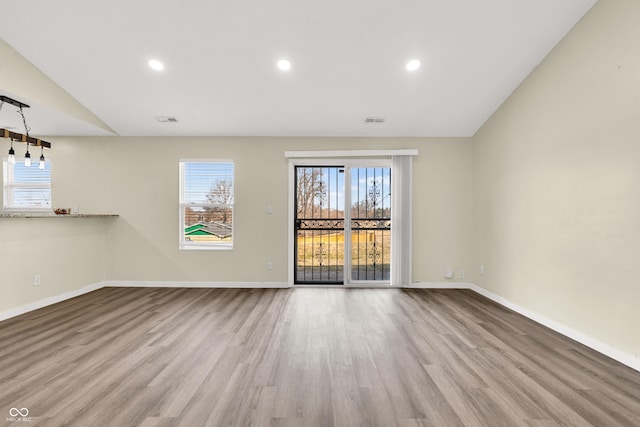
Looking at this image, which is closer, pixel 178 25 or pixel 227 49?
pixel 178 25

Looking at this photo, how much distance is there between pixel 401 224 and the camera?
16.1ft

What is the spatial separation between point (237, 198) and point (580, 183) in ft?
14.4

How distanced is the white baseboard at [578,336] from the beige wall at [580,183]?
5 centimetres

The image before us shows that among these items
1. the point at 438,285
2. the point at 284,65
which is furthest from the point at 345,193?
the point at 284,65

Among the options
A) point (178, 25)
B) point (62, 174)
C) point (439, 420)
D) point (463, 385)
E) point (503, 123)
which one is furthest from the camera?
point (62, 174)

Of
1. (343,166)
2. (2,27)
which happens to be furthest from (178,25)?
(343,166)

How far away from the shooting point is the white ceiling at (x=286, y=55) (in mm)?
2816

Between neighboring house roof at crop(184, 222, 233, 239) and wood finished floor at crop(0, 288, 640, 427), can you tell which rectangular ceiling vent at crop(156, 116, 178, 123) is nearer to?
neighboring house roof at crop(184, 222, 233, 239)

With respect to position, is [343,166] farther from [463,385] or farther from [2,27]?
[2,27]

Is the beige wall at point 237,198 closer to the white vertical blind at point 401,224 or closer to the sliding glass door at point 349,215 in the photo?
the white vertical blind at point 401,224

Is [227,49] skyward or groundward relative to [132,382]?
skyward

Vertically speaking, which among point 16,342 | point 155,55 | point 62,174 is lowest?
point 16,342

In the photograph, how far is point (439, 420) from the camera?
173 centimetres

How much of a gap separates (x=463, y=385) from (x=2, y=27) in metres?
5.19
